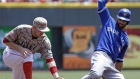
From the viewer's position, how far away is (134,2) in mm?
17391

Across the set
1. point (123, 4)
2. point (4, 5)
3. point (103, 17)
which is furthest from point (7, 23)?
point (103, 17)

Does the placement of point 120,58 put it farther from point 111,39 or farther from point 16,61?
point 16,61

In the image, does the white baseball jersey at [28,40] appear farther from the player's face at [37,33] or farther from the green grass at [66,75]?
the green grass at [66,75]

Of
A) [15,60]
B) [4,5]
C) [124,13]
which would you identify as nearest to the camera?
[15,60]

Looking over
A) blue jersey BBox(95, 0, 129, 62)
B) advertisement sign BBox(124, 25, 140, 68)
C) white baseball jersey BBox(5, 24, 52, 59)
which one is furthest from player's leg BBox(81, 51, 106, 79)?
advertisement sign BBox(124, 25, 140, 68)

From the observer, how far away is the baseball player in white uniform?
6.70 meters

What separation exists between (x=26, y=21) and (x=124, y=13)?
10198 mm

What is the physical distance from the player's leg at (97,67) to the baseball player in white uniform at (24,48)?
0.63 metres

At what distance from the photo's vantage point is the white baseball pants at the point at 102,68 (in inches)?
279

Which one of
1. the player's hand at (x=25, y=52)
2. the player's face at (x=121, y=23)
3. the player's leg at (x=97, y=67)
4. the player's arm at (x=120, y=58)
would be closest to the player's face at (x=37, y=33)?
the player's hand at (x=25, y=52)

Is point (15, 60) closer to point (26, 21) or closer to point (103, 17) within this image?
point (103, 17)

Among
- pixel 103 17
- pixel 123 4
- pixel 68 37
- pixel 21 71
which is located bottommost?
pixel 68 37

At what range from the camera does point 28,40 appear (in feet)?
22.7

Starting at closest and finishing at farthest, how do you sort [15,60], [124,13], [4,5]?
[15,60]
[124,13]
[4,5]
